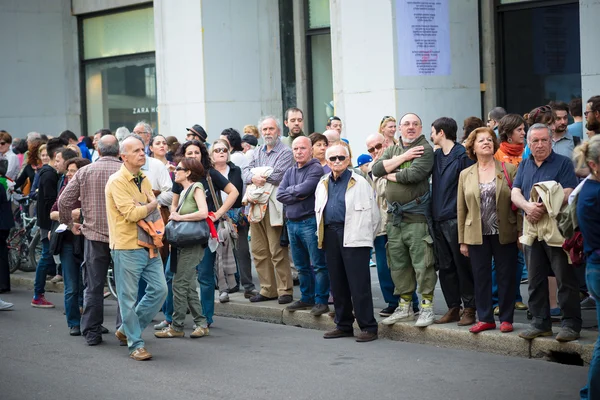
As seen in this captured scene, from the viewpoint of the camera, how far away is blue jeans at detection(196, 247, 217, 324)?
1039 centimetres

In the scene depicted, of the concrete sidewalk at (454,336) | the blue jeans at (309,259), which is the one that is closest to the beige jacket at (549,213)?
the concrete sidewalk at (454,336)

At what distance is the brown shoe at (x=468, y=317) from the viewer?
30.9 ft

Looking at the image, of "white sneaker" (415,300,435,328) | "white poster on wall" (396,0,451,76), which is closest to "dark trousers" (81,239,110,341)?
"white sneaker" (415,300,435,328)

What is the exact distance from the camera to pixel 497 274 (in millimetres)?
9141

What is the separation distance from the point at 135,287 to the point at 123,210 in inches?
30.0

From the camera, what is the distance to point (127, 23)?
23484 millimetres

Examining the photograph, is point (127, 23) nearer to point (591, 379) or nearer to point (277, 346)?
point (277, 346)

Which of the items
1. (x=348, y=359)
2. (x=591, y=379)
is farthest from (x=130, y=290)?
(x=591, y=379)

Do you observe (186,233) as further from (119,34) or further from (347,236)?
(119,34)

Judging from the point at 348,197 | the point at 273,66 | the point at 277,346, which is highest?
the point at 273,66

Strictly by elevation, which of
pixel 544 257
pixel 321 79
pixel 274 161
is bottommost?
pixel 544 257

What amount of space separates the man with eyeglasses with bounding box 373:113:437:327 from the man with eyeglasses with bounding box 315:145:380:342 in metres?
0.22

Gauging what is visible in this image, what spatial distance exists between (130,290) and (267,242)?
2591 mm

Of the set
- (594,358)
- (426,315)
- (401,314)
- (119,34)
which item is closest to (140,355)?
(401,314)
